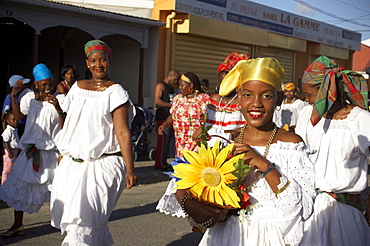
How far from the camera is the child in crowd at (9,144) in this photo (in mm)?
8367

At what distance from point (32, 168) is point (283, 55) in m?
15.8

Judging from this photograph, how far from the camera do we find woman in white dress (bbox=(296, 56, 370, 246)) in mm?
4457

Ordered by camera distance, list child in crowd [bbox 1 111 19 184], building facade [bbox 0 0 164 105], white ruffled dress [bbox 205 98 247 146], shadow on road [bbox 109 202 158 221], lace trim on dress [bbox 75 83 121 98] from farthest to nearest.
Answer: building facade [bbox 0 0 164 105]
child in crowd [bbox 1 111 19 184]
shadow on road [bbox 109 202 158 221]
white ruffled dress [bbox 205 98 247 146]
lace trim on dress [bbox 75 83 121 98]

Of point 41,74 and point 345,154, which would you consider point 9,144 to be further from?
point 345,154

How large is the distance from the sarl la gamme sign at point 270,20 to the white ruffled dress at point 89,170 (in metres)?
10.1

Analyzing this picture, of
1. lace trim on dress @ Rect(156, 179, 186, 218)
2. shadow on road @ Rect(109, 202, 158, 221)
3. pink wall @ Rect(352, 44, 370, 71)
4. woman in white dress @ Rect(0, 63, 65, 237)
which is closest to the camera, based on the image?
lace trim on dress @ Rect(156, 179, 186, 218)

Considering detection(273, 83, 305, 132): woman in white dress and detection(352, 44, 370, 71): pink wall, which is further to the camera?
detection(352, 44, 370, 71): pink wall

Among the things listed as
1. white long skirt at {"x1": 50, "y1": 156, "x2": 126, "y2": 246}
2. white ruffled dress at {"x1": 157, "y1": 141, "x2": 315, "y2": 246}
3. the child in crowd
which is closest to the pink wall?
the child in crowd

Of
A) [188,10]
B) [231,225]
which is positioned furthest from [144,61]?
[231,225]

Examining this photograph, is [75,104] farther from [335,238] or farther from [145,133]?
[145,133]

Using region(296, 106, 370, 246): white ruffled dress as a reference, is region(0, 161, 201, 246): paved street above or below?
below

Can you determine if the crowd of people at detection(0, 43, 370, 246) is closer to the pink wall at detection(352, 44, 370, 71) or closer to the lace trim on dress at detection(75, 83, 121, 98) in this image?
the lace trim on dress at detection(75, 83, 121, 98)

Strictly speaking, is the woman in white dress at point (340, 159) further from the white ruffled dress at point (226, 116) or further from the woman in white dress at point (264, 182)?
the white ruffled dress at point (226, 116)

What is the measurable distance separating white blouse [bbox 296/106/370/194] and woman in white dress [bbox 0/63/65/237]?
10.9 feet
